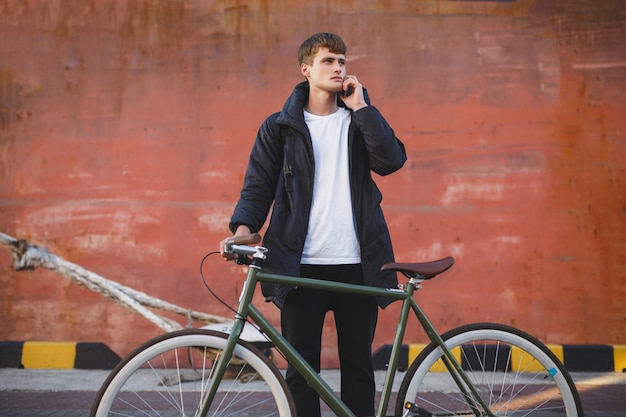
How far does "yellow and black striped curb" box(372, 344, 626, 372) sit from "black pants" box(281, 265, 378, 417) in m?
2.49

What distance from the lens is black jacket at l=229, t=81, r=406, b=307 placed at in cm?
215

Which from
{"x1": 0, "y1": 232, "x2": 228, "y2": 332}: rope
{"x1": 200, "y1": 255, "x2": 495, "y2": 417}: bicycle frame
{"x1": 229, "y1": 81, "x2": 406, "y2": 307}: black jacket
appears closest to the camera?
{"x1": 200, "y1": 255, "x2": 495, "y2": 417}: bicycle frame

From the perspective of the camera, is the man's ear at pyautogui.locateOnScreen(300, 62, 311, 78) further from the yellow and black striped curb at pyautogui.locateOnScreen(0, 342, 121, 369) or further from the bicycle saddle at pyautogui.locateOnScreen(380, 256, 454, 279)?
the yellow and black striped curb at pyautogui.locateOnScreen(0, 342, 121, 369)

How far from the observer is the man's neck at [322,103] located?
230cm

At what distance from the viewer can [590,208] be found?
490cm

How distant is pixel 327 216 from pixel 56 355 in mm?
3442

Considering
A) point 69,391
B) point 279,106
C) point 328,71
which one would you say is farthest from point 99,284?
point 328,71

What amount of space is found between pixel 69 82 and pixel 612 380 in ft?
16.5

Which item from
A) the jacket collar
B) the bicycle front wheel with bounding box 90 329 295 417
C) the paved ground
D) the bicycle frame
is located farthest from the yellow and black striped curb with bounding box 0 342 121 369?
the jacket collar

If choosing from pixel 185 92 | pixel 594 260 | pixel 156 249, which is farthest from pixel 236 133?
pixel 594 260

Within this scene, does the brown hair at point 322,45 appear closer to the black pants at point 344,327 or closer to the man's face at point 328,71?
the man's face at point 328,71

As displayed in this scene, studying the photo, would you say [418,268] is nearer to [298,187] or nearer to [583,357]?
[298,187]

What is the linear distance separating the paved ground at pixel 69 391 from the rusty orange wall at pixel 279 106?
1.31ft

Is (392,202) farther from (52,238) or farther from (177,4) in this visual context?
(52,238)
